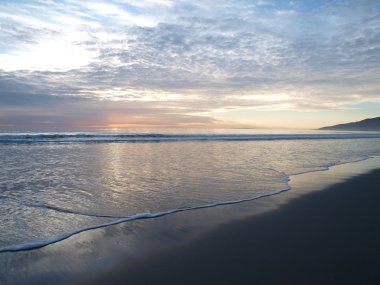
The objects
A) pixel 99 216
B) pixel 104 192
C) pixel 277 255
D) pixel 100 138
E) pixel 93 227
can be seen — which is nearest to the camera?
pixel 277 255

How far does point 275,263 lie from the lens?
3.85 m

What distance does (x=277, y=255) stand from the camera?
4.07 meters

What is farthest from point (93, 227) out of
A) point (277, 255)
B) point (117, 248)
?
point (277, 255)

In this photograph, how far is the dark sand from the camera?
349 cm

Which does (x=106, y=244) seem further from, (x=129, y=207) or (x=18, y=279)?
(x=129, y=207)

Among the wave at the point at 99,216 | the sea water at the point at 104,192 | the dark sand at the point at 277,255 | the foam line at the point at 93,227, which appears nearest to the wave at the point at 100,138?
the sea water at the point at 104,192

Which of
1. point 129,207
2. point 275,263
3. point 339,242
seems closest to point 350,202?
point 339,242

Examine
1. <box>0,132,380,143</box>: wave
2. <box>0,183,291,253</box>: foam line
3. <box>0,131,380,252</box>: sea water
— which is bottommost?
<box>0,183,291,253</box>: foam line

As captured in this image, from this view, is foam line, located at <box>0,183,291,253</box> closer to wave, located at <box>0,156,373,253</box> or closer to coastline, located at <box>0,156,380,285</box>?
wave, located at <box>0,156,373,253</box>

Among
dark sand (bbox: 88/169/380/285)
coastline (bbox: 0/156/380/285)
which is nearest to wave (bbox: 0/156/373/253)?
coastline (bbox: 0/156/380/285)

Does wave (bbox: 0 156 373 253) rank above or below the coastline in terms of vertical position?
above

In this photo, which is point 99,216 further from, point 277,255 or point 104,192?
point 277,255

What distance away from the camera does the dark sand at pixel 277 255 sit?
11.4 feet

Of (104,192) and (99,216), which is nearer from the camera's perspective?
(99,216)
